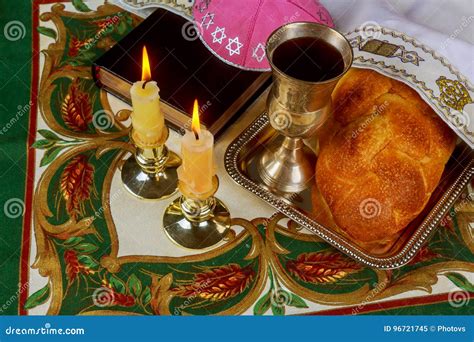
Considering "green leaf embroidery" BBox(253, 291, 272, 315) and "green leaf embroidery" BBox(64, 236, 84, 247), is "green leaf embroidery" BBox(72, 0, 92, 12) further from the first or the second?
"green leaf embroidery" BBox(253, 291, 272, 315)

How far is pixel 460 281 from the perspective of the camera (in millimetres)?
705

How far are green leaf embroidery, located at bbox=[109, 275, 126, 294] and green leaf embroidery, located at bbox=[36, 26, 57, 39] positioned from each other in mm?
393

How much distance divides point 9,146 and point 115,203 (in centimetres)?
16

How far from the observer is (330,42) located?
0.65 metres

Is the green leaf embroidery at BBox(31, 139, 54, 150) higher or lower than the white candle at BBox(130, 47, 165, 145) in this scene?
lower

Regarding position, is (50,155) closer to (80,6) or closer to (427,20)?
(80,6)

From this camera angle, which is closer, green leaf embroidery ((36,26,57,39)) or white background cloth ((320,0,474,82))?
white background cloth ((320,0,474,82))

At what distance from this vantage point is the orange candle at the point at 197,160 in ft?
1.95

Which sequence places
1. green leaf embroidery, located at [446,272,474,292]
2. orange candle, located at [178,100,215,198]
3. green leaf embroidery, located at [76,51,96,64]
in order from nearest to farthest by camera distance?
orange candle, located at [178,100,215,198] < green leaf embroidery, located at [446,272,474,292] < green leaf embroidery, located at [76,51,96,64]

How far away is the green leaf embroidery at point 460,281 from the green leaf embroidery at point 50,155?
501 mm

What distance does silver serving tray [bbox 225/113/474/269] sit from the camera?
0.68 metres

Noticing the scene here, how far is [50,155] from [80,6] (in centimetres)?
27

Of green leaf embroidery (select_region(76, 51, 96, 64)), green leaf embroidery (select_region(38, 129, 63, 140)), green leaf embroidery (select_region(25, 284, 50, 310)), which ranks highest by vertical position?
green leaf embroidery (select_region(76, 51, 96, 64))

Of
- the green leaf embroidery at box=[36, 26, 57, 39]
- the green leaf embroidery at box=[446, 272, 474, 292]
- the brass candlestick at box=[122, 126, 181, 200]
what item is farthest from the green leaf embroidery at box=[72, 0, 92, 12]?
the green leaf embroidery at box=[446, 272, 474, 292]
